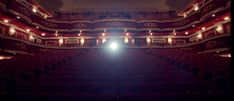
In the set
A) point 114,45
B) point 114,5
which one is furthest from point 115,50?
point 114,5

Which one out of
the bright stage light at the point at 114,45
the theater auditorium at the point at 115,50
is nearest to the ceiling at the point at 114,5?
the theater auditorium at the point at 115,50

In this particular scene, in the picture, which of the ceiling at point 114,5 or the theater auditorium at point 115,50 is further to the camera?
the ceiling at point 114,5

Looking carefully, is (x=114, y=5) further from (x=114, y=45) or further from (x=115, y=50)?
(x=115, y=50)

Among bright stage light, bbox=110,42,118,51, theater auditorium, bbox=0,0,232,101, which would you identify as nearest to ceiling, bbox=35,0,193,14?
theater auditorium, bbox=0,0,232,101

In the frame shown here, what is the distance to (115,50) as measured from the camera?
11.9 meters

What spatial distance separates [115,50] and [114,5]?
5637 mm

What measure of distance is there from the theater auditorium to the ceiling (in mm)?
83

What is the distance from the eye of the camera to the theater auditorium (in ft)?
10.4

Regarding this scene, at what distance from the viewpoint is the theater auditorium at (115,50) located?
316cm

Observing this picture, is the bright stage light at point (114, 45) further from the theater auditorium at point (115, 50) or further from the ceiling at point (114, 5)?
the ceiling at point (114, 5)

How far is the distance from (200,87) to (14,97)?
299 cm

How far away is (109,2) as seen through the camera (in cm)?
1567

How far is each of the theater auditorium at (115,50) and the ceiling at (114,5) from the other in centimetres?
8

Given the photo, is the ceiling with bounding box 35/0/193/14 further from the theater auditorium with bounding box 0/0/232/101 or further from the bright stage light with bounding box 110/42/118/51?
the bright stage light with bounding box 110/42/118/51
